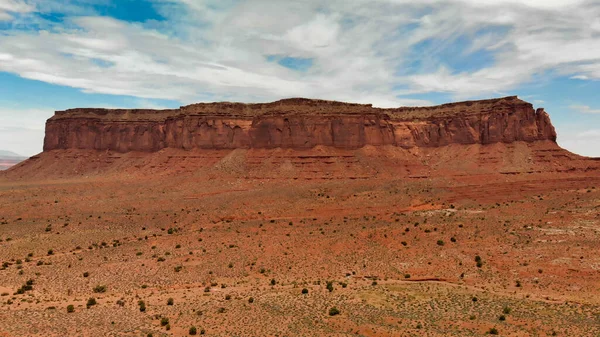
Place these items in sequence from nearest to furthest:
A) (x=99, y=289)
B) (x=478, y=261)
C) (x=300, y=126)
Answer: (x=99, y=289), (x=478, y=261), (x=300, y=126)

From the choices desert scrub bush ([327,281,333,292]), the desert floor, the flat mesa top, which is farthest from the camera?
the flat mesa top

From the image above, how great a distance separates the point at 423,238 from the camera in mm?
36844

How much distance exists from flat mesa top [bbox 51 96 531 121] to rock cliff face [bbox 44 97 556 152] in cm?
17

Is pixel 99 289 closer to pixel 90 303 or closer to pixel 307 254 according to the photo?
pixel 90 303

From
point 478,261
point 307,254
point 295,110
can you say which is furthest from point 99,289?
point 295,110

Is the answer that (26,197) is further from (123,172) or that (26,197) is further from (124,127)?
(124,127)

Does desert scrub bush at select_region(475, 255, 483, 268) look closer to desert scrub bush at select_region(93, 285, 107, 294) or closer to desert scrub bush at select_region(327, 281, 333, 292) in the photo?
desert scrub bush at select_region(327, 281, 333, 292)

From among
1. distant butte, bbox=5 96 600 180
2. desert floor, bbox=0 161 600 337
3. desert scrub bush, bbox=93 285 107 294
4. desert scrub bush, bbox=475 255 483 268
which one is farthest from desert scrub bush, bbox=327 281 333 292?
distant butte, bbox=5 96 600 180

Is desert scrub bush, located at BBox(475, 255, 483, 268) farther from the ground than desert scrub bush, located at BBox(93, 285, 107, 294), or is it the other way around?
desert scrub bush, located at BBox(475, 255, 483, 268)

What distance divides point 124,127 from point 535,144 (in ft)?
267

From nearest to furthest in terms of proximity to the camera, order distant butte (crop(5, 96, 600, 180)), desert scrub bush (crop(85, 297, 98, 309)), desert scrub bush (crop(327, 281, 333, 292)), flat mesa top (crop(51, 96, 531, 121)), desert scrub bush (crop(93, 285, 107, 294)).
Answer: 1. desert scrub bush (crop(85, 297, 98, 309))
2. desert scrub bush (crop(327, 281, 333, 292))
3. desert scrub bush (crop(93, 285, 107, 294))
4. distant butte (crop(5, 96, 600, 180))
5. flat mesa top (crop(51, 96, 531, 121))

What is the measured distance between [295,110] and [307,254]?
49044mm

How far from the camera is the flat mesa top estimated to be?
80.9 m

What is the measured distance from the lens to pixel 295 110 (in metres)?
80.2
